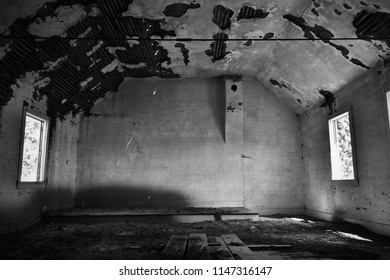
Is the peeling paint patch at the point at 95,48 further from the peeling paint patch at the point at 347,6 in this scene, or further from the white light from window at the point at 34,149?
the peeling paint patch at the point at 347,6

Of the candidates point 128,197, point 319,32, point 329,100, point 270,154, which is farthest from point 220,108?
point 319,32

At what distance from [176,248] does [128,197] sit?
4.69 m

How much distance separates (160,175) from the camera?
8.55m

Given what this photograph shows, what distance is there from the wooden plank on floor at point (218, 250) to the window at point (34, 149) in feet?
13.3

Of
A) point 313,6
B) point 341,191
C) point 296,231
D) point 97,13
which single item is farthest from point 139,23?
point 341,191

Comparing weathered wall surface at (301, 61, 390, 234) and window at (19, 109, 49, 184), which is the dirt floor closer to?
weathered wall surface at (301, 61, 390, 234)

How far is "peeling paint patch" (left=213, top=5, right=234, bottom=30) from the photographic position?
559 centimetres

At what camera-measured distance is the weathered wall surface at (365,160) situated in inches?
205

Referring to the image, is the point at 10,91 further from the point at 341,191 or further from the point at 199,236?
the point at 341,191

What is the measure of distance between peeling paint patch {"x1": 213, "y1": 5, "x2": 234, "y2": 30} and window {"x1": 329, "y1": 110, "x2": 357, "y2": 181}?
3100 millimetres

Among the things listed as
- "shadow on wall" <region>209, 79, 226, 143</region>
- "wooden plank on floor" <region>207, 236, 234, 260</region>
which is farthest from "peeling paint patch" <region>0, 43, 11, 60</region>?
"shadow on wall" <region>209, 79, 226, 143</region>

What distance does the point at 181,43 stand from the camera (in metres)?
6.96

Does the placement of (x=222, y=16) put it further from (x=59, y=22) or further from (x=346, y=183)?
(x=346, y=183)

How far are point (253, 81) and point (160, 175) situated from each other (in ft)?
12.5
